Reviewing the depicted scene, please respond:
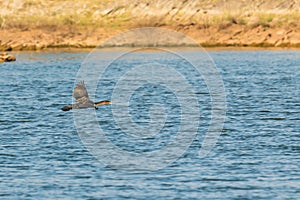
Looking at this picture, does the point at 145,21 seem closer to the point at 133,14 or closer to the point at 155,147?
the point at 133,14

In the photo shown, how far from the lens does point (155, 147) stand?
32.0 m

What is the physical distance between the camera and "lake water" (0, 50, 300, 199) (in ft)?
80.1

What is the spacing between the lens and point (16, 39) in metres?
104

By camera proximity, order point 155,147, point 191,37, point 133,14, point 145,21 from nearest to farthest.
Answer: point 155,147, point 191,37, point 145,21, point 133,14

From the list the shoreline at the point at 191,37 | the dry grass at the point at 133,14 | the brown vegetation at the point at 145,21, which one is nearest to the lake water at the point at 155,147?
the shoreline at the point at 191,37

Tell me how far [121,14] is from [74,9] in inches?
284

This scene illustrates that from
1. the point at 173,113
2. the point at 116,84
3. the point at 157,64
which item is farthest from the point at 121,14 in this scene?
the point at 173,113

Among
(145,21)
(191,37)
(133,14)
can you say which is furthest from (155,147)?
(133,14)

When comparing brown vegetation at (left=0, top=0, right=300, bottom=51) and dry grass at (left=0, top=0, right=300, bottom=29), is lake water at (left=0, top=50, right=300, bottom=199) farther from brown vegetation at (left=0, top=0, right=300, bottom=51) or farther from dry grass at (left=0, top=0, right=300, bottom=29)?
dry grass at (left=0, top=0, right=300, bottom=29)

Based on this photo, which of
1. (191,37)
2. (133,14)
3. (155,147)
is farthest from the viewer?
(133,14)

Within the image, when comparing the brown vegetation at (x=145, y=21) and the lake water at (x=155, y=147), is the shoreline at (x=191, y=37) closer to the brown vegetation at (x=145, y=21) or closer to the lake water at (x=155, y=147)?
the brown vegetation at (x=145, y=21)

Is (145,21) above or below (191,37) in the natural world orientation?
above

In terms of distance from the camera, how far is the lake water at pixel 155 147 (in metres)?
24.4

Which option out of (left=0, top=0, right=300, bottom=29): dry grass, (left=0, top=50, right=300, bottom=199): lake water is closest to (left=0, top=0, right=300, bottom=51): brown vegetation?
(left=0, top=0, right=300, bottom=29): dry grass
